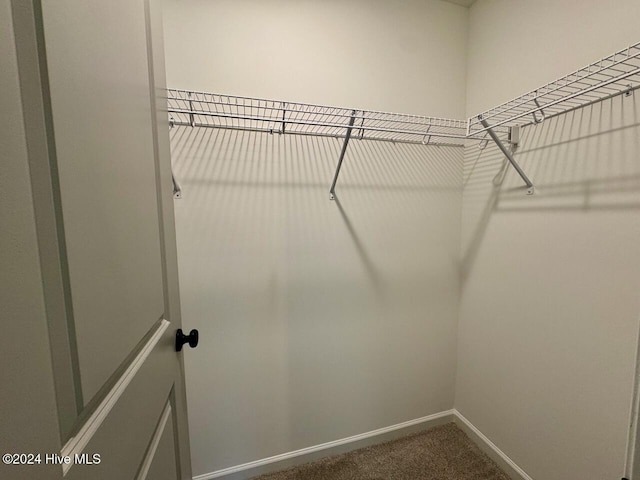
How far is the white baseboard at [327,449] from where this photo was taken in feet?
4.37

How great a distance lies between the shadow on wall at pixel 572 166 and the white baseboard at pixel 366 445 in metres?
1.13

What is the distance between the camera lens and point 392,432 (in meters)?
1.57

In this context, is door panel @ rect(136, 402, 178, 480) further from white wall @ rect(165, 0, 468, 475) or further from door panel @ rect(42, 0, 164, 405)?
white wall @ rect(165, 0, 468, 475)

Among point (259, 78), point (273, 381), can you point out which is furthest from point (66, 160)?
point (273, 381)

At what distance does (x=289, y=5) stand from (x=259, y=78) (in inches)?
14.7

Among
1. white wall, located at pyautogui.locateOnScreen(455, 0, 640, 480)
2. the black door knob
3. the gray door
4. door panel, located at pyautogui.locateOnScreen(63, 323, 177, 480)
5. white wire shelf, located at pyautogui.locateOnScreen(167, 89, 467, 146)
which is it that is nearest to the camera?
the gray door

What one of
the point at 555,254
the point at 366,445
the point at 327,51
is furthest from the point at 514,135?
the point at 366,445

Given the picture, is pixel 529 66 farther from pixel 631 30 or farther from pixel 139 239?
pixel 139 239

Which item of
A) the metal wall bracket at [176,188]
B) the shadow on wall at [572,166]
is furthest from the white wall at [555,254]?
the metal wall bracket at [176,188]

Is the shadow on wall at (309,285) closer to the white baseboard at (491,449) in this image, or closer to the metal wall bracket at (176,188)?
the metal wall bracket at (176,188)

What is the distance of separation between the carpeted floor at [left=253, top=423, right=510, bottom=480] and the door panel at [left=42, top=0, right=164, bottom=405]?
1.38 metres

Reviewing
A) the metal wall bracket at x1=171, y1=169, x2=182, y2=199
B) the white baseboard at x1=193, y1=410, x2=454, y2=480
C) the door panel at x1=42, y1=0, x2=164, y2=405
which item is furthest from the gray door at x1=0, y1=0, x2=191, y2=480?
the white baseboard at x1=193, y1=410, x2=454, y2=480

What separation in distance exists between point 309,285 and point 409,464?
3.68 feet

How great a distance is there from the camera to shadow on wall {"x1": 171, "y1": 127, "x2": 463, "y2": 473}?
4.02 ft
